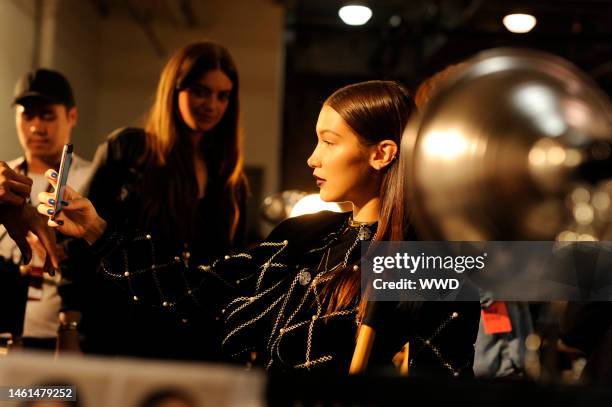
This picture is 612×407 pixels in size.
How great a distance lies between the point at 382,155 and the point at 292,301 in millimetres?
287

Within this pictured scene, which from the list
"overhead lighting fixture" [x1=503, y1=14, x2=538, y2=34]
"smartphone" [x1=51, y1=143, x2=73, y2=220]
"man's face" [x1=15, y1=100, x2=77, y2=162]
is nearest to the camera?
"smartphone" [x1=51, y1=143, x2=73, y2=220]

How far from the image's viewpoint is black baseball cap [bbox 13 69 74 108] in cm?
180

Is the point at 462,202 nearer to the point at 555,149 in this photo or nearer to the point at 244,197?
the point at 555,149

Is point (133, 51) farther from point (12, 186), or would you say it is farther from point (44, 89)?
point (12, 186)

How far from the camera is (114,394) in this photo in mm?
531

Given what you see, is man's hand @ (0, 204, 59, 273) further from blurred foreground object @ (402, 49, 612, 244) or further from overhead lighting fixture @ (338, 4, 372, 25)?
overhead lighting fixture @ (338, 4, 372, 25)

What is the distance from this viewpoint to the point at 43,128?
1760mm

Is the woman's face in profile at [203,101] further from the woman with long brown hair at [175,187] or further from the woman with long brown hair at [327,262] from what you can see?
the woman with long brown hair at [327,262]

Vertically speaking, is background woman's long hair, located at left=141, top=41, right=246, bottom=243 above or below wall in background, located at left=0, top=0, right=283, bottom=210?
below

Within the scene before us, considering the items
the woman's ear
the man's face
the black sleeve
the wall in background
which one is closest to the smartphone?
the black sleeve

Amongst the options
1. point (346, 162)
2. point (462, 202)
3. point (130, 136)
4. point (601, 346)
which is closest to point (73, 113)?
point (130, 136)

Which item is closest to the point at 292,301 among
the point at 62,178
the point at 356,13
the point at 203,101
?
the point at 62,178

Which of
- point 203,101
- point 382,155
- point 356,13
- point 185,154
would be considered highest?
point 356,13

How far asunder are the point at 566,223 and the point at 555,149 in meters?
0.06
